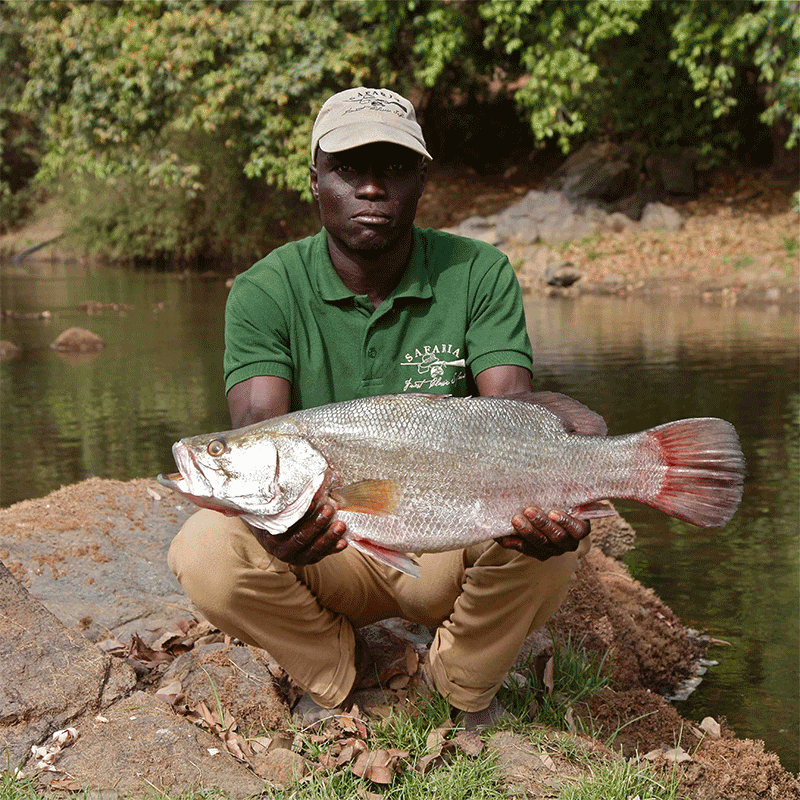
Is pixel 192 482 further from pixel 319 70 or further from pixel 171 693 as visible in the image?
pixel 319 70

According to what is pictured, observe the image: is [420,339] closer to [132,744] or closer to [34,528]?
[132,744]

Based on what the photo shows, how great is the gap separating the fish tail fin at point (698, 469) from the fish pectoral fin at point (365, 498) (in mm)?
858

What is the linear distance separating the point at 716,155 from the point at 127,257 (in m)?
16.1

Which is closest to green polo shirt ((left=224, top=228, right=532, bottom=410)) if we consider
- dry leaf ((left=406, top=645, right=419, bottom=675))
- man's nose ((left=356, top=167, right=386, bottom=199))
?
man's nose ((left=356, top=167, right=386, bottom=199))

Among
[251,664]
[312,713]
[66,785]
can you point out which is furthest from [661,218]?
[66,785]

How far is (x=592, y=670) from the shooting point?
469cm

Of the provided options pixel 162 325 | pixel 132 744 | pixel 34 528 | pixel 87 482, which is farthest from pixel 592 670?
pixel 162 325

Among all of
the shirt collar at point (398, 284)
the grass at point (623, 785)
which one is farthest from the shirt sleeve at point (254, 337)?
the grass at point (623, 785)

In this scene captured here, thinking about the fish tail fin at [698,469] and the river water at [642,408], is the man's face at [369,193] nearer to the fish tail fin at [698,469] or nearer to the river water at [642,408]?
the fish tail fin at [698,469]

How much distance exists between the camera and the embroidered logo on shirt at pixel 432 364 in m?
4.23

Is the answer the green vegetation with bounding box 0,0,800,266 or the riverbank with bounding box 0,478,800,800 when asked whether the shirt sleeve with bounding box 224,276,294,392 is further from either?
the green vegetation with bounding box 0,0,800,266

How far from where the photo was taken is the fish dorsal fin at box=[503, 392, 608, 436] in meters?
3.70

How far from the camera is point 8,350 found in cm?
1526

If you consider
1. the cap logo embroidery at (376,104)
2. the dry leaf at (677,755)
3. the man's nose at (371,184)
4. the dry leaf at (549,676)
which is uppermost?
the cap logo embroidery at (376,104)
